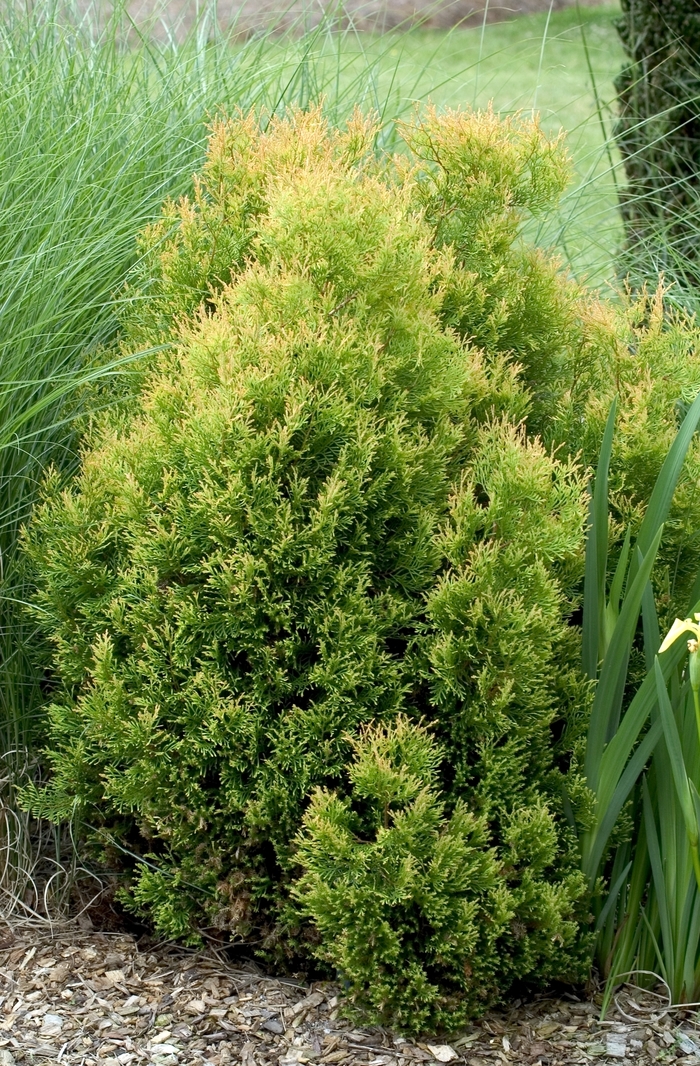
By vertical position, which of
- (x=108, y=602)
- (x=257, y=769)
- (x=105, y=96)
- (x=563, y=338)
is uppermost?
(x=105, y=96)

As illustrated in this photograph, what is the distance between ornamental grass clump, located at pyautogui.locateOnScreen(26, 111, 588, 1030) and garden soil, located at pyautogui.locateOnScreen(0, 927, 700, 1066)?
0.09 meters

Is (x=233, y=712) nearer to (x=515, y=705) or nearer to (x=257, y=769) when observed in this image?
(x=257, y=769)

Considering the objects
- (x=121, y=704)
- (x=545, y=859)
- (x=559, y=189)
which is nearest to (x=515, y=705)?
(x=545, y=859)

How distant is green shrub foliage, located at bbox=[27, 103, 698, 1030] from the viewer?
248 cm

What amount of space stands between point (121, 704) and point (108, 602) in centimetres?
26

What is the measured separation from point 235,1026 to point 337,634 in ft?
3.12

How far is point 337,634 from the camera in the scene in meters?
2.54

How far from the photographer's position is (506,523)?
255cm

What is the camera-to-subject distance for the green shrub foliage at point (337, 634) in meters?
2.48

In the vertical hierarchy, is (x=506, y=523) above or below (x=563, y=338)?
below

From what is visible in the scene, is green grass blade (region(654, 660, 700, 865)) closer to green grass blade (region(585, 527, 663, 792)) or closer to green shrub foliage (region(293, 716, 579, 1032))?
green grass blade (region(585, 527, 663, 792))

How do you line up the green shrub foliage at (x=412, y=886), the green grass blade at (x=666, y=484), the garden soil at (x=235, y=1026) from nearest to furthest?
1. the green shrub foliage at (x=412, y=886)
2. the garden soil at (x=235, y=1026)
3. the green grass blade at (x=666, y=484)

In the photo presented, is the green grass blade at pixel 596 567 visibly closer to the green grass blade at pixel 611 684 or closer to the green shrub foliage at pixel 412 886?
the green grass blade at pixel 611 684

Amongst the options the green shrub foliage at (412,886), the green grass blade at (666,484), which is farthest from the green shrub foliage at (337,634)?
the green grass blade at (666,484)
